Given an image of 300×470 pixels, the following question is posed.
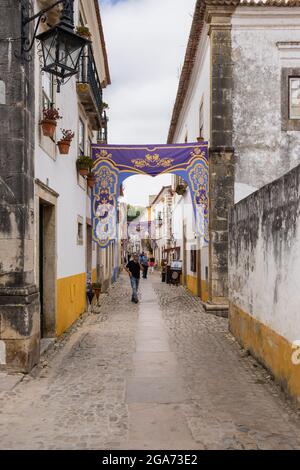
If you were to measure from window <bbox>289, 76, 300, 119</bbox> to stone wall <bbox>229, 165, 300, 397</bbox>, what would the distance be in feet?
18.5

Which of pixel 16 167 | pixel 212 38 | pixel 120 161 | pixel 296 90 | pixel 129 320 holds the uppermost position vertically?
pixel 212 38

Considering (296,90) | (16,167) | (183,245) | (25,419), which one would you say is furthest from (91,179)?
(183,245)

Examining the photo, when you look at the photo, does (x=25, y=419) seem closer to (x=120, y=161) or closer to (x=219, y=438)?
(x=219, y=438)

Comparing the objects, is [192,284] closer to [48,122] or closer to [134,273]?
[134,273]

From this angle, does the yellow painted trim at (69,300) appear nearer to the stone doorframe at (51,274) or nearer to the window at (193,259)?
the stone doorframe at (51,274)

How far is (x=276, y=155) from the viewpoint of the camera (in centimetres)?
1373

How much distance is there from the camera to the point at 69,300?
10961mm

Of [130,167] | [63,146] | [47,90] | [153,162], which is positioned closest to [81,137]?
[130,167]

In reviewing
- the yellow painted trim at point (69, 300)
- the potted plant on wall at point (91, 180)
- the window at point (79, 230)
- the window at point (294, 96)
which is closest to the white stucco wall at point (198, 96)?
the window at point (294, 96)

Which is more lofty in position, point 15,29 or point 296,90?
point 296,90

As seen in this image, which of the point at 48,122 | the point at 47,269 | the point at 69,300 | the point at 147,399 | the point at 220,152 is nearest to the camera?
the point at 147,399

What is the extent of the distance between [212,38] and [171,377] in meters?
9.62

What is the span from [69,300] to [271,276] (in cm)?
544

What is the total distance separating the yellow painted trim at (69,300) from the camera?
9.75 metres
